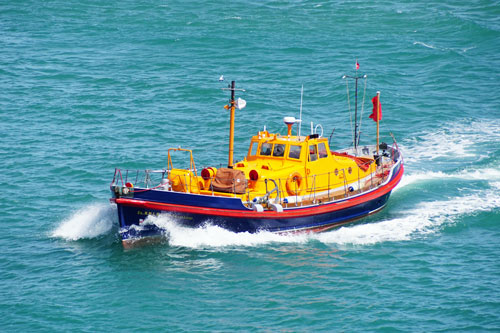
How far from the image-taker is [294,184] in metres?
27.0

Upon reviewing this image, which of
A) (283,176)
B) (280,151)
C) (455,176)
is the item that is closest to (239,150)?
(280,151)

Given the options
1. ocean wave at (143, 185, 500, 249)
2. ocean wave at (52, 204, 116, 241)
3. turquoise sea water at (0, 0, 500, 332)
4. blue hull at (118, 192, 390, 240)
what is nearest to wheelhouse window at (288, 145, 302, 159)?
blue hull at (118, 192, 390, 240)

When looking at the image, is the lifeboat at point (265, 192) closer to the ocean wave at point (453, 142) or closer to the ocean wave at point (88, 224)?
the ocean wave at point (88, 224)

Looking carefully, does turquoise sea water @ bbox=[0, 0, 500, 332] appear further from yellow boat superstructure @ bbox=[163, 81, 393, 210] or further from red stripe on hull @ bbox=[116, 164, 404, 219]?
yellow boat superstructure @ bbox=[163, 81, 393, 210]

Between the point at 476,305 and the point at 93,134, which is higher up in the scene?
Result: the point at 93,134

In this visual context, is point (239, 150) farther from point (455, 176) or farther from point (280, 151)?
point (455, 176)

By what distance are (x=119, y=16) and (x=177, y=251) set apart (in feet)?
123

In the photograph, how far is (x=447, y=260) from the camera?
24406 millimetres

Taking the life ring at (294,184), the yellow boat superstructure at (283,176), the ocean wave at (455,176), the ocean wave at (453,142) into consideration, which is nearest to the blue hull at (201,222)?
the yellow boat superstructure at (283,176)

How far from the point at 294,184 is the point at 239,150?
8869 millimetres

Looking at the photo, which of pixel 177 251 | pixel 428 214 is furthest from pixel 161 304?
pixel 428 214

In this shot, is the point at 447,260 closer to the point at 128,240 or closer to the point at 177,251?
the point at 177,251

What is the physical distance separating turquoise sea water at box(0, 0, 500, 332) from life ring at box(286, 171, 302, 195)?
174 centimetres

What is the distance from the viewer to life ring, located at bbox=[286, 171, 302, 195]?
2670 centimetres
